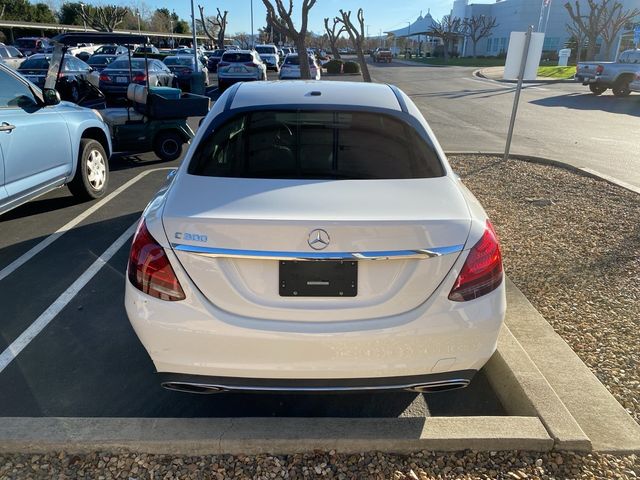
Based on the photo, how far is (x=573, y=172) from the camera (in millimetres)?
8242

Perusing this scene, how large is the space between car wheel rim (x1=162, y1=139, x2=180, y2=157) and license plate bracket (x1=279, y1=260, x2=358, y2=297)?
286 inches

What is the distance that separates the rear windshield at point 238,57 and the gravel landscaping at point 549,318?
1736 centimetres

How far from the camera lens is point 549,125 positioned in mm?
14195

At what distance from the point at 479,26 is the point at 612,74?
56502 millimetres

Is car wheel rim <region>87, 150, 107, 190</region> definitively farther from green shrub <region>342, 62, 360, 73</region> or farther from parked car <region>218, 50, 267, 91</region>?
green shrub <region>342, 62, 360, 73</region>

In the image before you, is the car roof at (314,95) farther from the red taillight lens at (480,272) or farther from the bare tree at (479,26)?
the bare tree at (479,26)

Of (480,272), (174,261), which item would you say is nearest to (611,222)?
(480,272)

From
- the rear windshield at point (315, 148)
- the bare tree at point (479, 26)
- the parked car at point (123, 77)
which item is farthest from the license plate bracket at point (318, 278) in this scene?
the bare tree at point (479, 26)

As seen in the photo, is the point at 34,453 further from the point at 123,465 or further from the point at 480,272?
the point at 480,272

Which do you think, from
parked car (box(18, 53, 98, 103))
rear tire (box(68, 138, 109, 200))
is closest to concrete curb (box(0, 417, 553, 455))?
rear tire (box(68, 138, 109, 200))

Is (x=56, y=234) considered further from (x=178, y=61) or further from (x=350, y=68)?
(x=350, y=68)

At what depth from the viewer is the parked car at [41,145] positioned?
16.2 ft

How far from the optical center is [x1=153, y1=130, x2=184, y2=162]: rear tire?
28.7 ft

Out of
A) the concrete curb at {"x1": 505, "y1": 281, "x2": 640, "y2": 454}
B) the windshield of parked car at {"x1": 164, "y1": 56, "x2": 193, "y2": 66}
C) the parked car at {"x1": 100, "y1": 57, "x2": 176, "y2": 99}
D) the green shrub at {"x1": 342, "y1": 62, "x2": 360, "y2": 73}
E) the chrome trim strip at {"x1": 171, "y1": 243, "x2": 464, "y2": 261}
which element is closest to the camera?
the chrome trim strip at {"x1": 171, "y1": 243, "x2": 464, "y2": 261}
